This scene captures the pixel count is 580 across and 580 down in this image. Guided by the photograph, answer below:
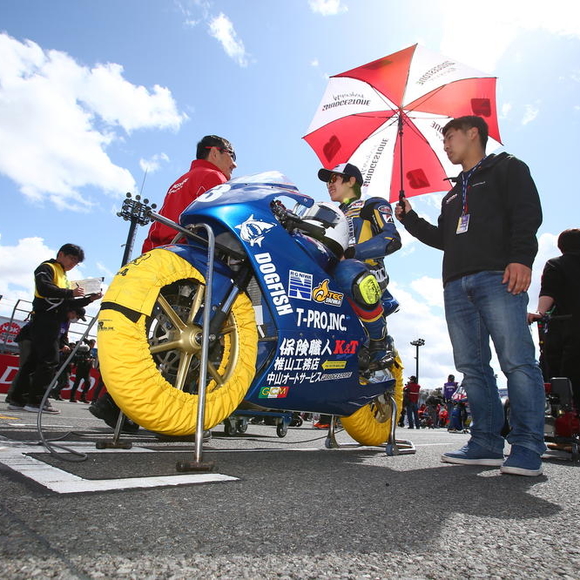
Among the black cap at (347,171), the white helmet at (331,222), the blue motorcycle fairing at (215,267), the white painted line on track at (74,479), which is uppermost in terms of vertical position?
the black cap at (347,171)

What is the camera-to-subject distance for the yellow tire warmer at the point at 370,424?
3510 millimetres

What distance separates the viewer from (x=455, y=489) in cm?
183

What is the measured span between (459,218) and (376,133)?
230cm

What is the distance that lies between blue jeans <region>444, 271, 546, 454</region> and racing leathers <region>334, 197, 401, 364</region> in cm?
54

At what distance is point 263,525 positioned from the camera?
42.9 inches

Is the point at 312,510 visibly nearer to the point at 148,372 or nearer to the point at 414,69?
the point at 148,372

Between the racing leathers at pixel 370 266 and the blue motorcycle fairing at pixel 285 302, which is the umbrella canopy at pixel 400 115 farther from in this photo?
the blue motorcycle fairing at pixel 285 302

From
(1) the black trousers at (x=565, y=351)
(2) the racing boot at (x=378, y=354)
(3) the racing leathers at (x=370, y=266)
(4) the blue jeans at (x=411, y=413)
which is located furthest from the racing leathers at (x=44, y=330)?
(4) the blue jeans at (x=411, y=413)

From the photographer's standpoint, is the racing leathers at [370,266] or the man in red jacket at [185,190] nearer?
the racing leathers at [370,266]

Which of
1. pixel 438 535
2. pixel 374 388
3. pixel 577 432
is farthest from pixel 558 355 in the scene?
pixel 438 535

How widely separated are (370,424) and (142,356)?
2.35 metres

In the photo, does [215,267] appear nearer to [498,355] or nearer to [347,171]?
[498,355]

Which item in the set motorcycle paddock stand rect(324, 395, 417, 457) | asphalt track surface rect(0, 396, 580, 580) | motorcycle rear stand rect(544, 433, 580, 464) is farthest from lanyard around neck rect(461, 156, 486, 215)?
motorcycle rear stand rect(544, 433, 580, 464)

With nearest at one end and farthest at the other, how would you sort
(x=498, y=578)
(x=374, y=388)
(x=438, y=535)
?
1. (x=498, y=578)
2. (x=438, y=535)
3. (x=374, y=388)
